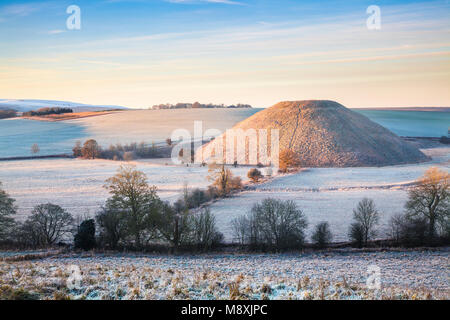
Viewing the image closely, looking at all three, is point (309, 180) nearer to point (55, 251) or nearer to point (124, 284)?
point (55, 251)

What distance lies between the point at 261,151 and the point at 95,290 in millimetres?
68225

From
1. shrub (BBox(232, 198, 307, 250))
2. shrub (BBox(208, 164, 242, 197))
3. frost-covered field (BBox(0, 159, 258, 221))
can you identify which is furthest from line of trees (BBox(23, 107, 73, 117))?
shrub (BBox(232, 198, 307, 250))

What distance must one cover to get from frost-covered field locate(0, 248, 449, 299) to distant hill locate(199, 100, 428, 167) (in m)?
55.2

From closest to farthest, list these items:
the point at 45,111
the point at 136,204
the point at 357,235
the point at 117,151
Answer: the point at 357,235 → the point at 136,204 → the point at 117,151 → the point at 45,111

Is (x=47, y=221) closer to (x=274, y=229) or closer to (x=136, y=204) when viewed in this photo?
(x=136, y=204)

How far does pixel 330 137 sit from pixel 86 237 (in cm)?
6891

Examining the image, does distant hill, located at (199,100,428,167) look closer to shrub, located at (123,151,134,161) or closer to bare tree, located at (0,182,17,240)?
shrub, located at (123,151,134,161)

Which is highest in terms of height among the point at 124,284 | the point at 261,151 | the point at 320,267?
the point at 261,151

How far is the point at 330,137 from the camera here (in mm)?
81500

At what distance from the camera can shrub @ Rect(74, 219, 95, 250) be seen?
71.5 feet

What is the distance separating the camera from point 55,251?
20547 millimetres

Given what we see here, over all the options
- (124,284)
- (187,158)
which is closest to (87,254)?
(124,284)

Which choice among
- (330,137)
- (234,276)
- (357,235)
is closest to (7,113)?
(330,137)

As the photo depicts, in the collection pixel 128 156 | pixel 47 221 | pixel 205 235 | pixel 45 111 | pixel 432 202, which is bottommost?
pixel 205 235
